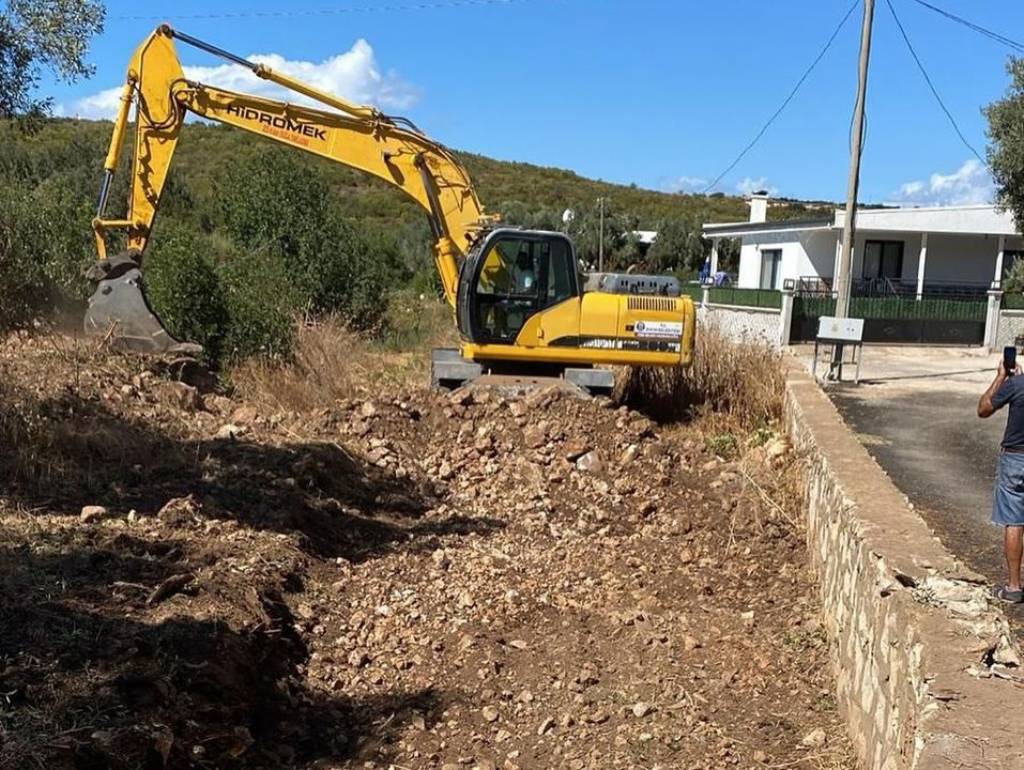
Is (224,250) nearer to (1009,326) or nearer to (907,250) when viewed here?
(1009,326)

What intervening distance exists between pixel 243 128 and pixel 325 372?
3.21m

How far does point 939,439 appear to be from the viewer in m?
11.2

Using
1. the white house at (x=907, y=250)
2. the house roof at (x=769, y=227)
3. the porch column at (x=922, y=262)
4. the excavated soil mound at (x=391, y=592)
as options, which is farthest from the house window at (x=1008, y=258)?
the excavated soil mound at (x=391, y=592)

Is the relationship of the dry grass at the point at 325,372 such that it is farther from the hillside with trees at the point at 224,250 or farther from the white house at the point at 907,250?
the white house at the point at 907,250

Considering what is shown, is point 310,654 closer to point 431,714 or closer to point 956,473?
point 431,714

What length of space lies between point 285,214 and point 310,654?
16279 millimetres

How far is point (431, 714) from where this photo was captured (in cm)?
477

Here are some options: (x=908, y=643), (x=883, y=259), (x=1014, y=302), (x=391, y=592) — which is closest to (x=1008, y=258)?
(x=883, y=259)

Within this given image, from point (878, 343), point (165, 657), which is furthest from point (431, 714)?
point (878, 343)

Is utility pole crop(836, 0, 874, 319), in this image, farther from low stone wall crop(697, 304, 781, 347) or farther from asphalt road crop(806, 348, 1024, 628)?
low stone wall crop(697, 304, 781, 347)

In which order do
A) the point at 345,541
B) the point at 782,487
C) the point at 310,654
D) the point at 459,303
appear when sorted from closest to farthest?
1. the point at 310,654
2. the point at 345,541
3. the point at 782,487
4. the point at 459,303

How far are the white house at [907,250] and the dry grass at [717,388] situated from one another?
725 inches

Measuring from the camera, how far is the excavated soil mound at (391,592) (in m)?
4.33

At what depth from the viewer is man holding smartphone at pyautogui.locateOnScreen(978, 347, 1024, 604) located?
5664 millimetres
